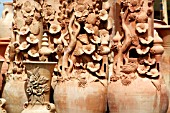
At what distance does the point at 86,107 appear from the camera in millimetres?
5715

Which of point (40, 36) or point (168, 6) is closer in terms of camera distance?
point (40, 36)

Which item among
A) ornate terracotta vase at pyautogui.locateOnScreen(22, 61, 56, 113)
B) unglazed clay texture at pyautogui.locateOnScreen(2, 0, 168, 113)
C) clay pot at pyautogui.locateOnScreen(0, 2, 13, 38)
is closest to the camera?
unglazed clay texture at pyautogui.locateOnScreen(2, 0, 168, 113)

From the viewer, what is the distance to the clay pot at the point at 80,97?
18.8 feet

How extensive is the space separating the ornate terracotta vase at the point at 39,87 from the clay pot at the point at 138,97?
35.8 inches

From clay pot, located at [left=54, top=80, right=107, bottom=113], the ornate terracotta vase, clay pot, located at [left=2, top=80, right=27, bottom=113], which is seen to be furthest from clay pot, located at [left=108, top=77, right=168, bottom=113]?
clay pot, located at [left=2, top=80, right=27, bottom=113]

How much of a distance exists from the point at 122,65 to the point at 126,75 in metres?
0.16

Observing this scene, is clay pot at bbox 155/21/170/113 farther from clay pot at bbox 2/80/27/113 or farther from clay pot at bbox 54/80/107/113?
clay pot at bbox 2/80/27/113

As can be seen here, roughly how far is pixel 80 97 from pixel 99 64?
51cm

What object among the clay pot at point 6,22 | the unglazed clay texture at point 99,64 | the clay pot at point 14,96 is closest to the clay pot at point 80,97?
the unglazed clay texture at point 99,64

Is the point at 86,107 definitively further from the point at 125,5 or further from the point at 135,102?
the point at 125,5

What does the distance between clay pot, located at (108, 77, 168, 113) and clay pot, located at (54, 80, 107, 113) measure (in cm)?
19

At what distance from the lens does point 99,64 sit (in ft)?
19.4

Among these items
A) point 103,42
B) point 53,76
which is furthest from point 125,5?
point 53,76

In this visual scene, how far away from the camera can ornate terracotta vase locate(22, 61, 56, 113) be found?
19.7 feet
